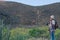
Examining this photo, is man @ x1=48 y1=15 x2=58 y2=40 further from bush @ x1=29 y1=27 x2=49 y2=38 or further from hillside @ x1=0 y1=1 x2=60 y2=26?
hillside @ x1=0 y1=1 x2=60 y2=26

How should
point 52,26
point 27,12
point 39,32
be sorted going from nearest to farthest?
point 52,26 → point 39,32 → point 27,12

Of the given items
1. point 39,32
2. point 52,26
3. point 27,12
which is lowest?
point 39,32

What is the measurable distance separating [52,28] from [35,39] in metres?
0.51

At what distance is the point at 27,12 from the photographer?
8625mm

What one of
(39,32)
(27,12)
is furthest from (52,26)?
(27,12)

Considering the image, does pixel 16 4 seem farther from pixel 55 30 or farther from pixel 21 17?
pixel 55 30

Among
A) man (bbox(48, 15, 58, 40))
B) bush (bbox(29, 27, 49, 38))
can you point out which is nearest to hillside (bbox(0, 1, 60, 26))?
bush (bbox(29, 27, 49, 38))

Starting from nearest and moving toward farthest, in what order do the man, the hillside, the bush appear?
1. the man
2. the bush
3. the hillside

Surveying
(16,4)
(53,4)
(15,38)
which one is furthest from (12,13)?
(15,38)

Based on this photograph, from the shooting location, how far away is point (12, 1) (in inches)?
318

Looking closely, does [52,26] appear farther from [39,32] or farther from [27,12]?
[27,12]

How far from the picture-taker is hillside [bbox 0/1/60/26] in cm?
840

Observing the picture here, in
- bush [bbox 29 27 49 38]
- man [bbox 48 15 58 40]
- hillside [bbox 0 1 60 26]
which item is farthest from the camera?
hillside [bbox 0 1 60 26]

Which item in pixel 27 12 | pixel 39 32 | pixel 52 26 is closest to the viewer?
pixel 52 26
